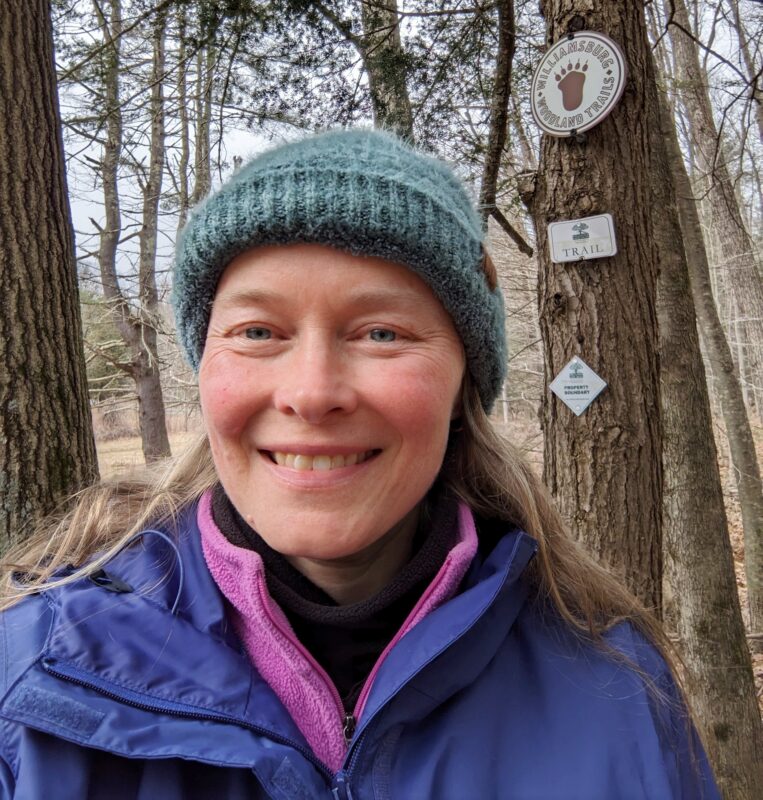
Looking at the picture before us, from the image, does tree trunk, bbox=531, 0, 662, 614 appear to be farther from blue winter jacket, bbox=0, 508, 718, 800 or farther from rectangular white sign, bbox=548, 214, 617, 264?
blue winter jacket, bbox=0, 508, 718, 800

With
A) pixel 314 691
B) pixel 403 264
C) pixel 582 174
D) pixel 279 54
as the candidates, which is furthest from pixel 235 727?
pixel 279 54

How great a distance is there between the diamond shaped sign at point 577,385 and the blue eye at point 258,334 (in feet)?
6.20

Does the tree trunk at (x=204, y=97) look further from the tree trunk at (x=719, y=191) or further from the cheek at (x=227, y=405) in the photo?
the tree trunk at (x=719, y=191)

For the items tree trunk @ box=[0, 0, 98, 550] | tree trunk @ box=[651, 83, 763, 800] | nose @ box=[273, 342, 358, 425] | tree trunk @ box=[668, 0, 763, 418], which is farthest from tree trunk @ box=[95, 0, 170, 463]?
nose @ box=[273, 342, 358, 425]

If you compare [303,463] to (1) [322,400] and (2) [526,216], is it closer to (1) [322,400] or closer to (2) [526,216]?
(1) [322,400]

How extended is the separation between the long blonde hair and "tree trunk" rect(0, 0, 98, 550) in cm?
73

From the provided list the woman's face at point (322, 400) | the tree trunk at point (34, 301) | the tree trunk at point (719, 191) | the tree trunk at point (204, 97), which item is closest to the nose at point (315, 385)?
the woman's face at point (322, 400)

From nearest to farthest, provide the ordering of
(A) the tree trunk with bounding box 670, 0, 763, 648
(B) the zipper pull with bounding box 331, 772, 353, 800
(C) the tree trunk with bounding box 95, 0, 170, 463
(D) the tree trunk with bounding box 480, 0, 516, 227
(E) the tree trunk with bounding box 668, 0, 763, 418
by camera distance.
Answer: (B) the zipper pull with bounding box 331, 772, 353, 800, (D) the tree trunk with bounding box 480, 0, 516, 227, (A) the tree trunk with bounding box 670, 0, 763, 648, (E) the tree trunk with bounding box 668, 0, 763, 418, (C) the tree trunk with bounding box 95, 0, 170, 463

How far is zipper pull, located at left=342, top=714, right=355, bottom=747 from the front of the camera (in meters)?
1.07

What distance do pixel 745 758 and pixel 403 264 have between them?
419 centimetres

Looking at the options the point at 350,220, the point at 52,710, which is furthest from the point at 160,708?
the point at 350,220

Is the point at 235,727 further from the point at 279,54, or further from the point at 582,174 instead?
the point at 279,54

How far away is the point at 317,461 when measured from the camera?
1.07m

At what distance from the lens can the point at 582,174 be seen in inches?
101
